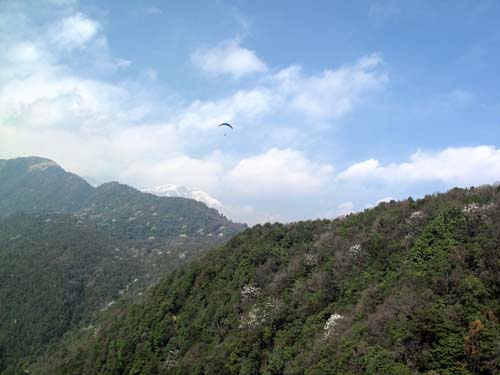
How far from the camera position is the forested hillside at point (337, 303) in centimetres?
3922

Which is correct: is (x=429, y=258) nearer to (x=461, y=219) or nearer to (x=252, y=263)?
(x=461, y=219)

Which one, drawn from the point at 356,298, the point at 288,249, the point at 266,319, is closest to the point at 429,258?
the point at 356,298

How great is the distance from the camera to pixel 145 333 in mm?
98000

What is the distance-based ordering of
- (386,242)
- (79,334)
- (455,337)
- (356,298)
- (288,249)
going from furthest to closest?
(79,334) → (288,249) → (386,242) → (356,298) → (455,337)

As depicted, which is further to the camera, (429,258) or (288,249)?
(288,249)

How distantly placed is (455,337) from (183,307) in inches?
3032

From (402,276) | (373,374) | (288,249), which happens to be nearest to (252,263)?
(288,249)

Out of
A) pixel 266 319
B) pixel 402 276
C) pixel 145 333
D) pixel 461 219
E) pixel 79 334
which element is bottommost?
pixel 79 334

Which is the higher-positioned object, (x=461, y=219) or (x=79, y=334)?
(x=461, y=219)

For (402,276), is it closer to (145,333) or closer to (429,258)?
(429,258)

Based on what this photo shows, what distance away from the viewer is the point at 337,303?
62.2 metres

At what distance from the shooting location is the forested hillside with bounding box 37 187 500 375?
3922cm

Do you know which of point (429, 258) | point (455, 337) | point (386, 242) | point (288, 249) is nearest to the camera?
point (455, 337)

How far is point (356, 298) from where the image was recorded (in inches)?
2360
